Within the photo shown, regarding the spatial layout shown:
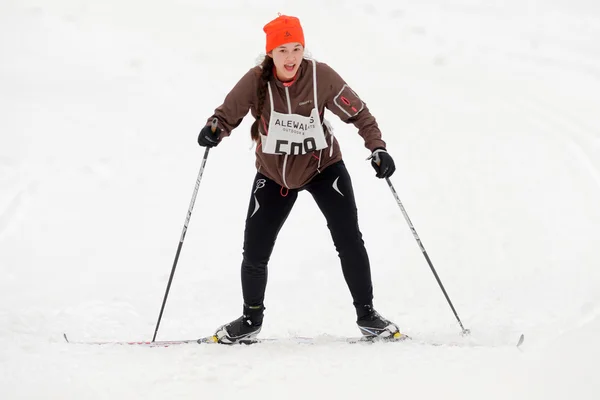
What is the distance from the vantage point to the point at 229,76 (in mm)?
11930

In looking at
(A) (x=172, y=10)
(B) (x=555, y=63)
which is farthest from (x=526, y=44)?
(A) (x=172, y=10)

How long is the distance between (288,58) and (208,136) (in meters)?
0.72

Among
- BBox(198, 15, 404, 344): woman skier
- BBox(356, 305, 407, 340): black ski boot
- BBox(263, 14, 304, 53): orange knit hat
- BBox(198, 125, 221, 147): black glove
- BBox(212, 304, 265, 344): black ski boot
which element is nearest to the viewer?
BBox(263, 14, 304, 53): orange knit hat

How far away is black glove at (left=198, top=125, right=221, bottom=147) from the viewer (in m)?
4.12

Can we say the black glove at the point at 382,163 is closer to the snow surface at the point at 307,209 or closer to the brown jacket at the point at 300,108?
the brown jacket at the point at 300,108

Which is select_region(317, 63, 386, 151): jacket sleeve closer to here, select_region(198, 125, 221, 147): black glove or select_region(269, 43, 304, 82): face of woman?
select_region(269, 43, 304, 82): face of woman

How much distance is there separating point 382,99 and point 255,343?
7.06m

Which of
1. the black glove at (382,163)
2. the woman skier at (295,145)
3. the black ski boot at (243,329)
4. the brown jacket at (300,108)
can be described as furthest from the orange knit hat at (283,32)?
the black ski boot at (243,329)

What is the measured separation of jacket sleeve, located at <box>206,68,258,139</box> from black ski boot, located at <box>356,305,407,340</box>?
153cm

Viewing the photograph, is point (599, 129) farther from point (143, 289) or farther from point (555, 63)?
point (143, 289)

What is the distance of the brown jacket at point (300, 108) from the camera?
3998 millimetres

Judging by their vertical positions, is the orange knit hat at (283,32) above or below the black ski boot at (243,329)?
above

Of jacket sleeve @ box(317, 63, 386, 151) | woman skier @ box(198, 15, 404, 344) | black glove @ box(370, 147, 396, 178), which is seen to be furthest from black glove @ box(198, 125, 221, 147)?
black glove @ box(370, 147, 396, 178)

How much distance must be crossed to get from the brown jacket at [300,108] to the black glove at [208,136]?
0.04m
